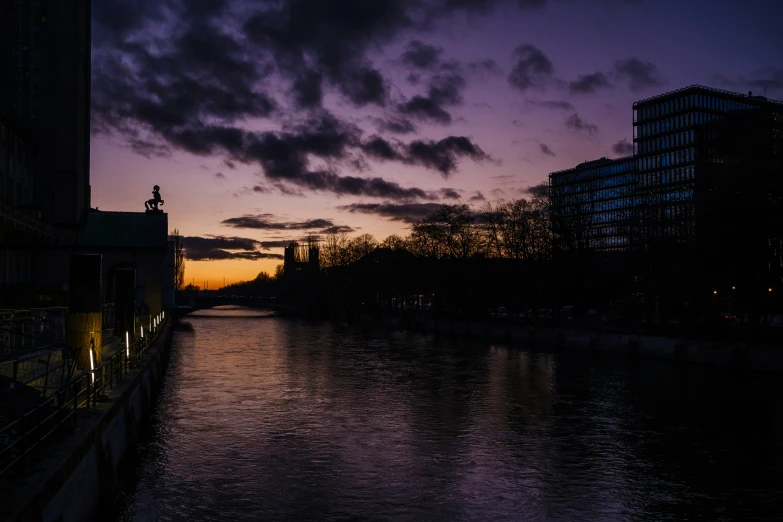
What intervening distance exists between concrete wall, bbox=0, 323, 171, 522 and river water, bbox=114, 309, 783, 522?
1018 mm

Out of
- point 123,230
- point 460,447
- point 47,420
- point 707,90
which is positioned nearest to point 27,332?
point 47,420

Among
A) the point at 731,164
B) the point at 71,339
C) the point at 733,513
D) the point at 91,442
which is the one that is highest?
the point at 731,164

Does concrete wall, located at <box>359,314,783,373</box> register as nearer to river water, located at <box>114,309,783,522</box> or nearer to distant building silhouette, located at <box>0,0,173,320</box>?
river water, located at <box>114,309,783,522</box>

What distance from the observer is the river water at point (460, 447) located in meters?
18.5

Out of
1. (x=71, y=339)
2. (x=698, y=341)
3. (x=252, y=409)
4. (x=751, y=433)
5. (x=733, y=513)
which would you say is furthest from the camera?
(x=698, y=341)

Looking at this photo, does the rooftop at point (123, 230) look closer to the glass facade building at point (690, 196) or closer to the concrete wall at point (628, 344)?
the concrete wall at point (628, 344)

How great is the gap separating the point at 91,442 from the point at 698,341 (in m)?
46.8

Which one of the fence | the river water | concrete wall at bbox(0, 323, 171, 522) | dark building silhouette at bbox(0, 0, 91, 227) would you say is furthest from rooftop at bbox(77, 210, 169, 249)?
concrete wall at bbox(0, 323, 171, 522)

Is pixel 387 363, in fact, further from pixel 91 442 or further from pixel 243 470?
pixel 91 442

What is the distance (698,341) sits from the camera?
174ft

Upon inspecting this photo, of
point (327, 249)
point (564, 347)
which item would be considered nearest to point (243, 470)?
point (564, 347)

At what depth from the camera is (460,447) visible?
24891 millimetres

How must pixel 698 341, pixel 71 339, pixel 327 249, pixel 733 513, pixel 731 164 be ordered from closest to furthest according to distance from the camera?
pixel 733 513, pixel 71 339, pixel 698 341, pixel 731 164, pixel 327 249

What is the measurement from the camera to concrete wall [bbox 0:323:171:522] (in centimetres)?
1166
